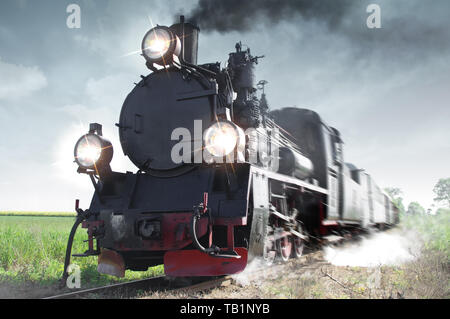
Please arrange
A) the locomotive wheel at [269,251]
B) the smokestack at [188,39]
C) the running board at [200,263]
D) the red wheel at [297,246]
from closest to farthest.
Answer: the running board at [200,263], the locomotive wheel at [269,251], the smokestack at [188,39], the red wheel at [297,246]

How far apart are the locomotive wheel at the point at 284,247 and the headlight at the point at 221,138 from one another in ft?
7.40

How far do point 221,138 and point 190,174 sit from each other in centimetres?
81

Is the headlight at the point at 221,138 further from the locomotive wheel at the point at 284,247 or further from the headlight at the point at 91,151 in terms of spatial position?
the locomotive wheel at the point at 284,247

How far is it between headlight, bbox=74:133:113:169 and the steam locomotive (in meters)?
0.01

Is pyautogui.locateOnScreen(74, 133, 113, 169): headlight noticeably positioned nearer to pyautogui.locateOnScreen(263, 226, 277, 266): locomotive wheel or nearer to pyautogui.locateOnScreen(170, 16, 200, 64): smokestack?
pyautogui.locateOnScreen(170, 16, 200, 64): smokestack

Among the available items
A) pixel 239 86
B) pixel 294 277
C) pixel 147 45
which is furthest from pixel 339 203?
pixel 147 45

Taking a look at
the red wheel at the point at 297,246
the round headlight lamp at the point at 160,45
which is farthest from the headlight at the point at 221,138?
the red wheel at the point at 297,246

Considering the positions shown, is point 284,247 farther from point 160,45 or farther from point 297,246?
point 160,45

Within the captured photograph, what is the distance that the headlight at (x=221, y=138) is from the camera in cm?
416

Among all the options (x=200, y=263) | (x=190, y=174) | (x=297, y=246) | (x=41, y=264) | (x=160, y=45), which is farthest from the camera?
(x=297, y=246)

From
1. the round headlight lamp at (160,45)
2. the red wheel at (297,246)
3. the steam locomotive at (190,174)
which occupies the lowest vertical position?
the red wheel at (297,246)

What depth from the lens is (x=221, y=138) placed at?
421 centimetres

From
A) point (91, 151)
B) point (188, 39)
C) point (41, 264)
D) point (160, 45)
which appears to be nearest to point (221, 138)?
point (160, 45)

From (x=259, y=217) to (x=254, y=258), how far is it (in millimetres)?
468
